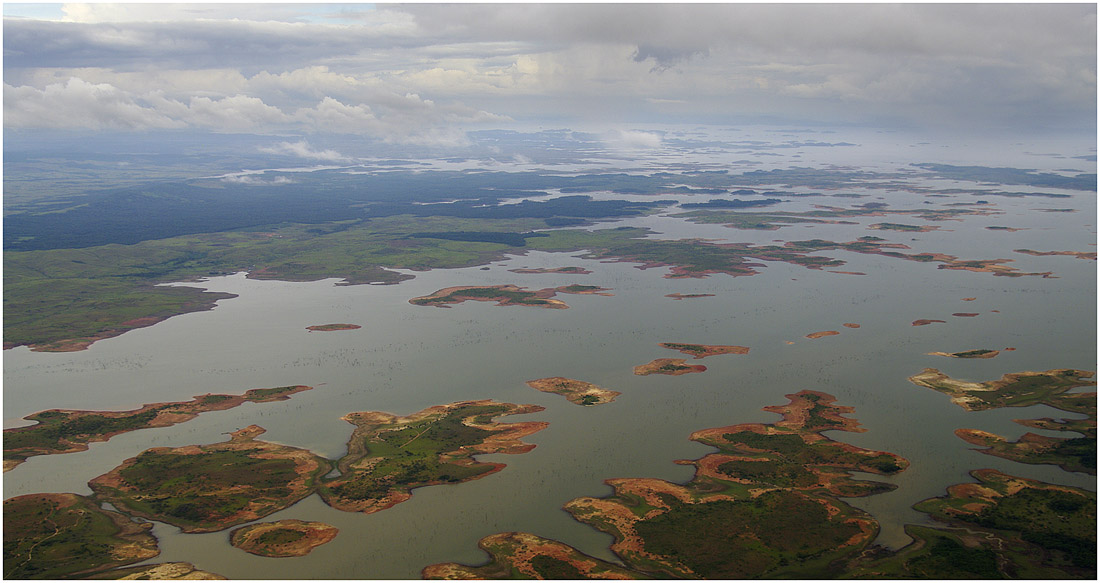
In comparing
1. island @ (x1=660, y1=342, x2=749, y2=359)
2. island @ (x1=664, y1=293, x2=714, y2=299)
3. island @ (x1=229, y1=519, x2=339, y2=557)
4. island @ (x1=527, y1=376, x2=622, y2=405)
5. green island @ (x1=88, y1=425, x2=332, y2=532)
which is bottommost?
island @ (x1=229, y1=519, x2=339, y2=557)

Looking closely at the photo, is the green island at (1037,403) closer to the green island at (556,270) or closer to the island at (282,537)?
the island at (282,537)

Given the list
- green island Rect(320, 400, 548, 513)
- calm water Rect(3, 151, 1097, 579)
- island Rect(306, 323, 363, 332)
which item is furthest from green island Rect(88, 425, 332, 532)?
island Rect(306, 323, 363, 332)

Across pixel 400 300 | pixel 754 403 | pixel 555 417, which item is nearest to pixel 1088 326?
pixel 754 403

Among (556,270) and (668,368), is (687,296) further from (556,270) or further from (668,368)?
(668,368)

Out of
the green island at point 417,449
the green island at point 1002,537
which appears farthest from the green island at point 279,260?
the green island at point 1002,537

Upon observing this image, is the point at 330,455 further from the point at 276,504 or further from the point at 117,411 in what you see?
the point at 117,411

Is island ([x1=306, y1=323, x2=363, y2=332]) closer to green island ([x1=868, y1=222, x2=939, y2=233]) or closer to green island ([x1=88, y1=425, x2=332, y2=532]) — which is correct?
green island ([x1=88, y1=425, x2=332, y2=532])

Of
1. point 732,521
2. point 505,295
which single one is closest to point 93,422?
point 732,521
